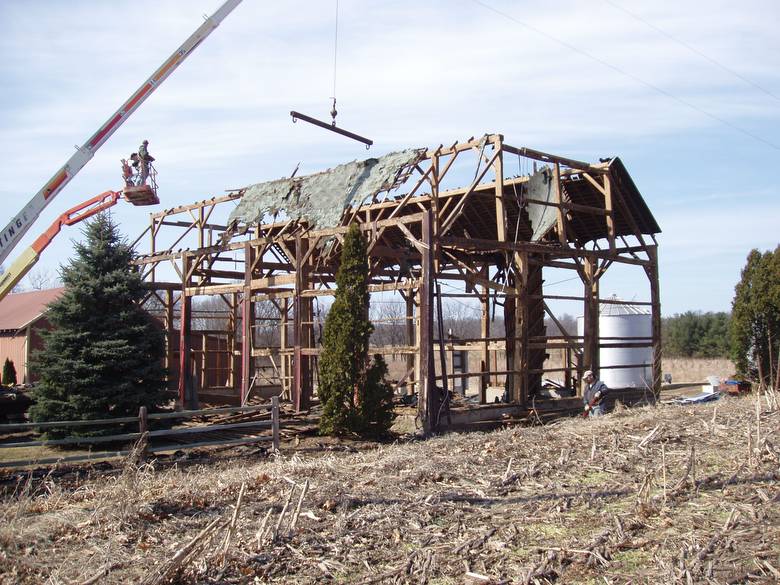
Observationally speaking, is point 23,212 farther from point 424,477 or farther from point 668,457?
point 668,457

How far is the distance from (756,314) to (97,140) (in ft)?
59.6

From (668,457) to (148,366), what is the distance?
35.1 ft

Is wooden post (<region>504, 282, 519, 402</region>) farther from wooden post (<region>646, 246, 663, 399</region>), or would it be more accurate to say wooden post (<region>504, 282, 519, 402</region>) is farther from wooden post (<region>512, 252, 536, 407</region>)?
wooden post (<region>646, 246, 663, 399</region>)

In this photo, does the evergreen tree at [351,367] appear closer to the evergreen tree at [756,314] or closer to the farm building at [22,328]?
the evergreen tree at [756,314]

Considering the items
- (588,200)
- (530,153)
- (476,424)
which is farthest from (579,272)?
(476,424)

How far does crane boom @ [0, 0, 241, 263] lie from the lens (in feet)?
48.7

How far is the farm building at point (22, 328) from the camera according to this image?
3141cm

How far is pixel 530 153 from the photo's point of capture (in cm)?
1667

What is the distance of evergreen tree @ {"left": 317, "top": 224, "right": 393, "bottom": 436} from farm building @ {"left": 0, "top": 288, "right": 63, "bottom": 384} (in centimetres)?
1952

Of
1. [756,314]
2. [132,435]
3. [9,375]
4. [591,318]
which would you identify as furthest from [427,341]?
[9,375]

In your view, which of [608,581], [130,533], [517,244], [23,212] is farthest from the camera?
[517,244]

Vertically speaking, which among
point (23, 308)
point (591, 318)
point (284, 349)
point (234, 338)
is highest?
point (23, 308)

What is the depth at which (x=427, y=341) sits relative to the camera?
1415 centimetres

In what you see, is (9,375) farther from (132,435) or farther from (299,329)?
(132,435)
